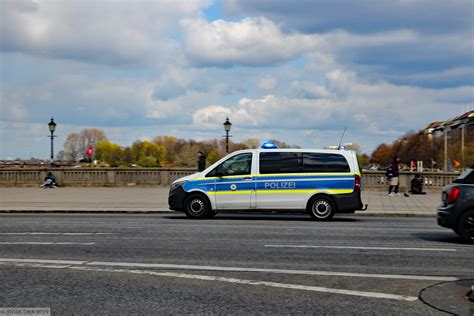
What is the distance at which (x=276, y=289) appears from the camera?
317 inches

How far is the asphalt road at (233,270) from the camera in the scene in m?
7.25

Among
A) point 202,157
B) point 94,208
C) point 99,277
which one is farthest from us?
point 202,157

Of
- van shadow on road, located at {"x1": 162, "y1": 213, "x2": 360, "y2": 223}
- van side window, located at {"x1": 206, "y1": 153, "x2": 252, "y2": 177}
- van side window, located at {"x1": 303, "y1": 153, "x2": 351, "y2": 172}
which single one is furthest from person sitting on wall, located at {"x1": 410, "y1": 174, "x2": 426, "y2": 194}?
van side window, located at {"x1": 206, "y1": 153, "x2": 252, "y2": 177}

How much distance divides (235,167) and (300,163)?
1.85 metres

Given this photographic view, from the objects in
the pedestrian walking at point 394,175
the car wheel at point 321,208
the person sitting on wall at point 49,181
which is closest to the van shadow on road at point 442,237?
the car wheel at point 321,208

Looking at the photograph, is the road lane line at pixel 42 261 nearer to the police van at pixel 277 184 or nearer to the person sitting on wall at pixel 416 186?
the police van at pixel 277 184

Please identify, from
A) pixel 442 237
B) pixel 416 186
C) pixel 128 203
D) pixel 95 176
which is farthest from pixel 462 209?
pixel 95 176

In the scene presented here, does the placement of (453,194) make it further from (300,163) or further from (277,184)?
(277,184)

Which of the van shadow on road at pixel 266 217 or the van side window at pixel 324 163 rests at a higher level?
the van side window at pixel 324 163

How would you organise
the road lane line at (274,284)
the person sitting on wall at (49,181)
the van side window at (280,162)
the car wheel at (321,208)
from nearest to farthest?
the road lane line at (274,284) → the car wheel at (321,208) → the van side window at (280,162) → the person sitting on wall at (49,181)

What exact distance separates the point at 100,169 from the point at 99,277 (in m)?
29.0

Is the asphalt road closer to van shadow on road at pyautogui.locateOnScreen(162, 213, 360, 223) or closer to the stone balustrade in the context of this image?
van shadow on road at pyautogui.locateOnScreen(162, 213, 360, 223)


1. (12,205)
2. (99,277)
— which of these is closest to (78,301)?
(99,277)

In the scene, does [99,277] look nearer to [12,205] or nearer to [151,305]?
[151,305]
